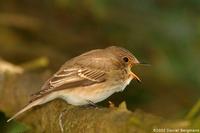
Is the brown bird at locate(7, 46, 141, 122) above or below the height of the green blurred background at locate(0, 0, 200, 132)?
below

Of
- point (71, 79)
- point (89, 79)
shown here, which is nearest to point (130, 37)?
point (89, 79)

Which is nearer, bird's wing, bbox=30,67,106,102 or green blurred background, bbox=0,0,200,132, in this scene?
bird's wing, bbox=30,67,106,102

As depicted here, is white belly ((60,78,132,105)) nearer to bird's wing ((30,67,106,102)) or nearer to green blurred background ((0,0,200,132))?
bird's wing ((30,67,106,102))

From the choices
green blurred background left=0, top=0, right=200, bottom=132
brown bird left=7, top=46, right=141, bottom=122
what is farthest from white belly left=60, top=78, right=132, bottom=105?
green blurred background left=0, top=0, right=200, bottom=132

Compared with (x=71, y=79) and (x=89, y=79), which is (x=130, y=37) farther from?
(x=71, y=79)

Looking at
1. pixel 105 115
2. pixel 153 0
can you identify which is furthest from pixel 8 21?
pixel 105 115

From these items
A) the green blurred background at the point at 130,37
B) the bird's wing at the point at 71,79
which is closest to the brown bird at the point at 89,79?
the bird's wing at the point at 71,79

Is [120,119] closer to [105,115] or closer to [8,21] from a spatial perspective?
[105,115]
